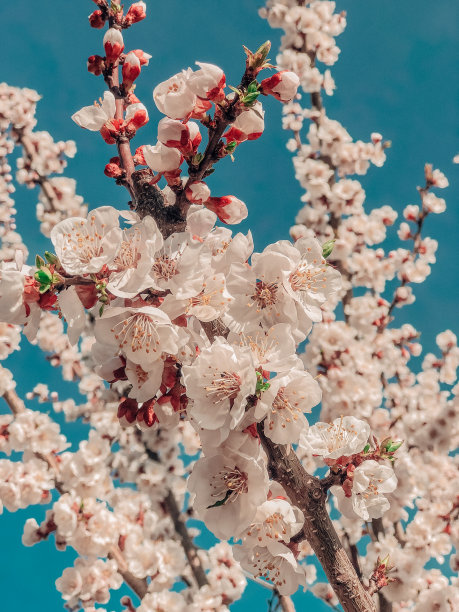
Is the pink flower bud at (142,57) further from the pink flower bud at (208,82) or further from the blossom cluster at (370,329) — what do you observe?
the blossom cluster at (370,329)

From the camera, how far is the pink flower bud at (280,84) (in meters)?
1.68

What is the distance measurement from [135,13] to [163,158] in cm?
90

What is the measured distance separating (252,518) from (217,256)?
2.99 ft

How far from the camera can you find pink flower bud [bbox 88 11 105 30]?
216 centimetres

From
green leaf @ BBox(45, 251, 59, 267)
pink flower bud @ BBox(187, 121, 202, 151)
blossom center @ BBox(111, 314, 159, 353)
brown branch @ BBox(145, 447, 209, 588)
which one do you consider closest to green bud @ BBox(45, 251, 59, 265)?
green leaf @ BBox(45, 251, 59, 267)

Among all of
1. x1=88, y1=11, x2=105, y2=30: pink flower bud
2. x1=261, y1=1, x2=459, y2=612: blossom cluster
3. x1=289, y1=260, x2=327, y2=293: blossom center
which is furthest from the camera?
x1=261, y1=1, x2=459, y2=612: blossom cluster

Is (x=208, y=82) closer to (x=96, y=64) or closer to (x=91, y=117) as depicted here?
(x=91, y=117)

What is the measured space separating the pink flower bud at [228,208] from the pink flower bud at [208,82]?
38 centimetres

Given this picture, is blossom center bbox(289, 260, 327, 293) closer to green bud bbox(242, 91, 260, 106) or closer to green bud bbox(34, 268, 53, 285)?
green bud bbox(242, 91, 260, 106)

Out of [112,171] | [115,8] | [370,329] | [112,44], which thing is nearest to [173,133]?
[112,171]

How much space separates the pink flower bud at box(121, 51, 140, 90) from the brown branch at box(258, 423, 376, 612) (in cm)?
152

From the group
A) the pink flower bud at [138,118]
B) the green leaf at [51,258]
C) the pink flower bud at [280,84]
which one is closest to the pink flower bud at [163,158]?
the pink flower bud at [138,118]

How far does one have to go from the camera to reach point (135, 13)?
223cm

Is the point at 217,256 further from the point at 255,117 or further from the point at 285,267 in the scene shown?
the point at 255,117
